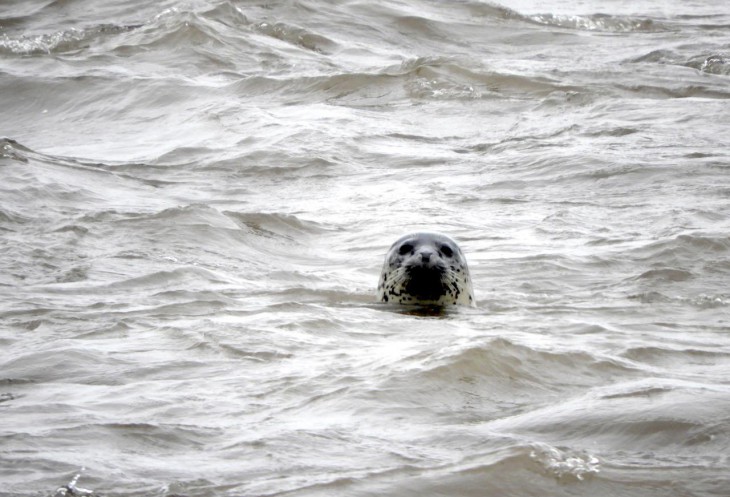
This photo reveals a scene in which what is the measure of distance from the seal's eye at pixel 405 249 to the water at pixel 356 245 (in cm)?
49

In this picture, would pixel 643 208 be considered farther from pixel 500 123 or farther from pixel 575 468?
pixel 575 468

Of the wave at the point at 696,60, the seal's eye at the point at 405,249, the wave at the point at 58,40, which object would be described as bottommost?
the wave at the point at 58,40

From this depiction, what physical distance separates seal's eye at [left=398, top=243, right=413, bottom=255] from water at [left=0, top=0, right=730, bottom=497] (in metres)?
0.49

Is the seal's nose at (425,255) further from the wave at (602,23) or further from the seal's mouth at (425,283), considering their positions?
the wave at (602,23)

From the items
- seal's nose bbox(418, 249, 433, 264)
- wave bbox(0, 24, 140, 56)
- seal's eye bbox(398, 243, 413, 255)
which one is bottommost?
wave bbox(0, 24, 140, 56)

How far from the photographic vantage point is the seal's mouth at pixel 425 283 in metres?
7.43

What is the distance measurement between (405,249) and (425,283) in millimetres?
264

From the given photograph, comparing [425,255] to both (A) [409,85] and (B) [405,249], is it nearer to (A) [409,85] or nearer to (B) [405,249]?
(B) [405,249]

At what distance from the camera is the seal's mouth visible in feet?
24.4

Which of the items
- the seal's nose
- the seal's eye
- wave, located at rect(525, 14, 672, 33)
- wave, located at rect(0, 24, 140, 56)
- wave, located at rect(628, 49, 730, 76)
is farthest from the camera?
wave, located at rect(525, 14, 672, 33)

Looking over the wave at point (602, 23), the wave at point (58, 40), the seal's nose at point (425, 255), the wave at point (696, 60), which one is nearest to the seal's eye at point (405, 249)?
the seal's nose at point (425, 255)

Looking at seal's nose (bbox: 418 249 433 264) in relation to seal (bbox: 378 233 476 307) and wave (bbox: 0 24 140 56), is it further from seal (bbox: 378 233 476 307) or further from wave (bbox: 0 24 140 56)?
wave (bbox: 0 24 140 56)

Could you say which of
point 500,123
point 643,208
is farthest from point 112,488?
point 500,123

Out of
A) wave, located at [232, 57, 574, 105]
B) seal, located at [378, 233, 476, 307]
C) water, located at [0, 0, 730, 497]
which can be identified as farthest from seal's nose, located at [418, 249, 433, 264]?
wave, located at [232, 57, 574, 105]
